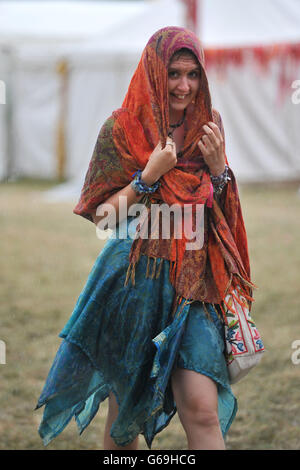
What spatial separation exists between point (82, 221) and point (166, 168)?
7.10 m

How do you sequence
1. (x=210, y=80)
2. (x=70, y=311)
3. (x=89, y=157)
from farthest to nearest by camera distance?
(x=89, y=157) < (x=210, y=80) < (x=70, y=311)

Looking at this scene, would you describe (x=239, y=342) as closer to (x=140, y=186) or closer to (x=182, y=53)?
(x=140, y=186)

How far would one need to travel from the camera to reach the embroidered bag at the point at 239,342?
2109mm

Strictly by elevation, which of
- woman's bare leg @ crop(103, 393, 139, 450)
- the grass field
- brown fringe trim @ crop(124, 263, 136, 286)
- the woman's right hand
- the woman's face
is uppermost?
the woman's face

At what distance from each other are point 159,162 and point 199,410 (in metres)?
0.73

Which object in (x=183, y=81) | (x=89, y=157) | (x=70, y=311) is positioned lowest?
(x=70, y=311)

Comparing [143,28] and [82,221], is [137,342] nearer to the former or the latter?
[82,221]

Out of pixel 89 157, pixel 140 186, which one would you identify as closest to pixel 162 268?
pixel 140 186

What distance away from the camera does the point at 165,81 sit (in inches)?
81.0

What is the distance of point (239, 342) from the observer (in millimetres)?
2113

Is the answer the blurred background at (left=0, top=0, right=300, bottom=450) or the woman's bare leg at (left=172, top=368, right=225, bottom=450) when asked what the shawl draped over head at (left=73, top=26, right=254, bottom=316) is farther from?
the blurred background at (left=0, top=0, right=300, bottom=450)

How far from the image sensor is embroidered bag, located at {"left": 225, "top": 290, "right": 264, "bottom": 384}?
2.11 m

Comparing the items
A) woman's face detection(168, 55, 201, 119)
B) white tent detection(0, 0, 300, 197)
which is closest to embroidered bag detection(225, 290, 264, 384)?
woman's face detection(168, 55, 201, 119)

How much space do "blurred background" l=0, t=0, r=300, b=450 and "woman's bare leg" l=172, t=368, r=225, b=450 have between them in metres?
1.11
